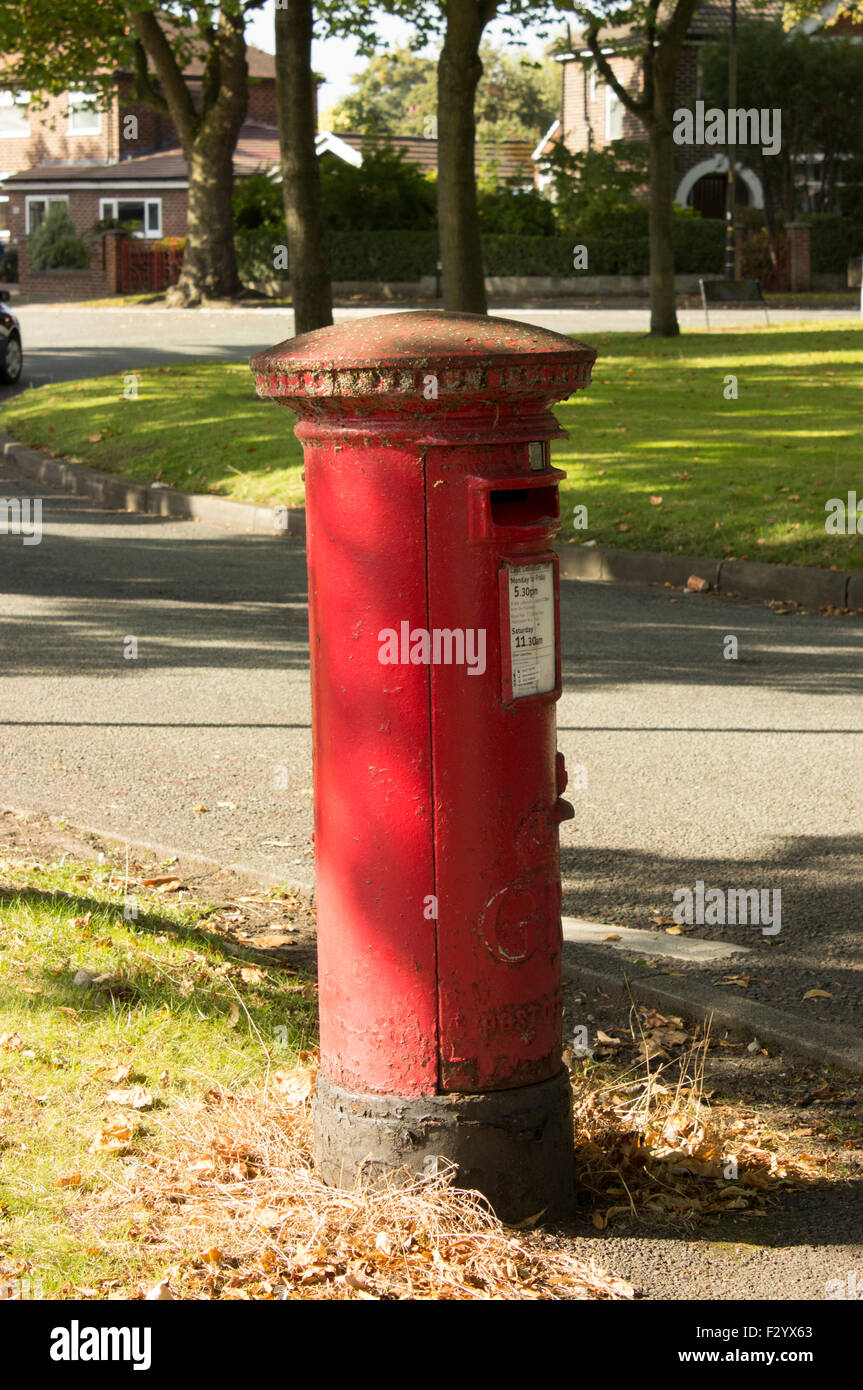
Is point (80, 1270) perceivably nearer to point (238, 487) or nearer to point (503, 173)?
point (238, 487)

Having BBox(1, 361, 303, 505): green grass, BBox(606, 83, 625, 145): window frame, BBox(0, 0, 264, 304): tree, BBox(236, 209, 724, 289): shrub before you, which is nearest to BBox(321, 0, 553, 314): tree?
BBox(1, 361, 303, 505): green grass

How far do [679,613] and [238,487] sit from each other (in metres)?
5.12

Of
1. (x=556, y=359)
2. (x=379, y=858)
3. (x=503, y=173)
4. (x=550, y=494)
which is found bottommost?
Answer: (x=379, y=858)

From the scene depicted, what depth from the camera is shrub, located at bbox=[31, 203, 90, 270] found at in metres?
46.2

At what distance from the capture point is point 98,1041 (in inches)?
150

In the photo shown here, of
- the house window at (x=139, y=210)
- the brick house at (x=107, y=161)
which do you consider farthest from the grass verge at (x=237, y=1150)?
→ the house window at (x=139, y=210)

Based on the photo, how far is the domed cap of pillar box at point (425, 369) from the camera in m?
2.82

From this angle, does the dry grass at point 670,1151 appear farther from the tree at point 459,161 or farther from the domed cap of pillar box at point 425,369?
the tree at point 459,161

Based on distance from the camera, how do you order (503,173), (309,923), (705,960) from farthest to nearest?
1. (503,173)
2. (309,923)
3. (705,960)

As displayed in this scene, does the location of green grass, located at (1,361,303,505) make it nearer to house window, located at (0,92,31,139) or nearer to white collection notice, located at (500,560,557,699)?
white collection notice, located at (500,560,557,699)

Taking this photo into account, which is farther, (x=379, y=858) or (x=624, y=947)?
(x=624, y=947)

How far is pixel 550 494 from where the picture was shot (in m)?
3.07

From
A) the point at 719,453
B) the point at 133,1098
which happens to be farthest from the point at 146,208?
the point at 133,1098
